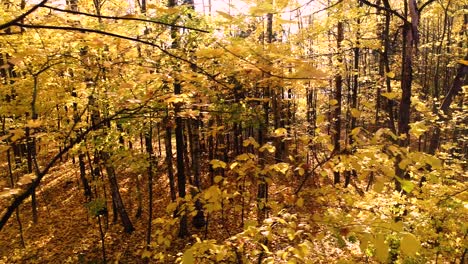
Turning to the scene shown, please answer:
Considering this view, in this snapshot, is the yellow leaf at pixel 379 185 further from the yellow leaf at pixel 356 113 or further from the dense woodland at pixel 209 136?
the yellow leaf at pixel 356 113

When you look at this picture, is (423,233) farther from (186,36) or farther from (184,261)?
(186,36)

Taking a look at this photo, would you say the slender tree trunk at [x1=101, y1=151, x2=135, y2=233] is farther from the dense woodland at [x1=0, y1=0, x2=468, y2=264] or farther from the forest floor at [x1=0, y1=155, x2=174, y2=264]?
the forest floor at [x1=0, y1=155, x2=174, y2=264]

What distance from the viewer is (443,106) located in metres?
8.41

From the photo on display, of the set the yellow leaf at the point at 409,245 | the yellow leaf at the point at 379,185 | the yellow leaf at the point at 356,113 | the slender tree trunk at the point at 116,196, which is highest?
the yellow leaf at the point at 356,113

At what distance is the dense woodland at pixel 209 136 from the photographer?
2.06 metres

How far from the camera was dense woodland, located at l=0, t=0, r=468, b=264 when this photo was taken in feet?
6.77

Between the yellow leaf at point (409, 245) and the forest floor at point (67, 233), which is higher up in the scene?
the yellow leaf at point (409, 245)

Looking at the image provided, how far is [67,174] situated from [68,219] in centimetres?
567

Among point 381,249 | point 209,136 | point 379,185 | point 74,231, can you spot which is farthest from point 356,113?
point 74,231

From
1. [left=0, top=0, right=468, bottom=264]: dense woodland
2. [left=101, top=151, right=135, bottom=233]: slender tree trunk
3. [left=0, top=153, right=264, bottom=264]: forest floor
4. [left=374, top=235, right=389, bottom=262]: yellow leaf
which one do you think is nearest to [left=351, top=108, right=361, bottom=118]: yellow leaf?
[left=0, top=0, right=468, bottom=264]: dense woodland

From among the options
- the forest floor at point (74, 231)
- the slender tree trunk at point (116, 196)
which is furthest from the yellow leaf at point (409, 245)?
the slender tree trunk at point (116, 196)

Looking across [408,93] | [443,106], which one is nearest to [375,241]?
[408,93]

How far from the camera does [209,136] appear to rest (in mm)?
13781

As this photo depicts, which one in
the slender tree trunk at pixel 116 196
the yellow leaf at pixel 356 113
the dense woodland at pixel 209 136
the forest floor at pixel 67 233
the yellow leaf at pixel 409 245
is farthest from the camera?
the slender tree trunk at pixel 116 196
